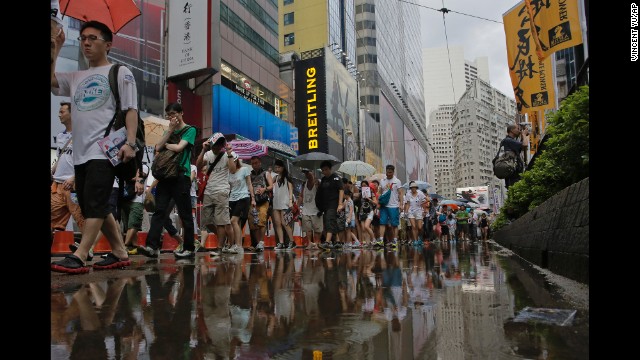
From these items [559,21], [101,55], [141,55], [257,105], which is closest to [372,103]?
[257,105]

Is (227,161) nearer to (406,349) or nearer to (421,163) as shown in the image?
(406,349)

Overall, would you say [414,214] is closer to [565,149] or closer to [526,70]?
[526,70]

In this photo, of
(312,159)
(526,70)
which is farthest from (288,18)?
(526,70)

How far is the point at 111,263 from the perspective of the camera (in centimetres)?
414

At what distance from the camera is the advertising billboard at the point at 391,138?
209ft

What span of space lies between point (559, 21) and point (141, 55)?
17.6 meters

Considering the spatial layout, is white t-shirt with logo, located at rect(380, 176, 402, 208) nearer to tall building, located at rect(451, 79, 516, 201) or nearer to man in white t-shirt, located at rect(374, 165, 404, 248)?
man in white t-shirt, located at rect(374, 165, 404, 248)

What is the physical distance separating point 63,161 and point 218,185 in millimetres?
2052

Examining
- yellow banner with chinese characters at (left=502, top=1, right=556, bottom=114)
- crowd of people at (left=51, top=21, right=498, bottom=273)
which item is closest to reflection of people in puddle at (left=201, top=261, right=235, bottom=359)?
crowd of people at (left=51, top=21, right=498, bottom=273)

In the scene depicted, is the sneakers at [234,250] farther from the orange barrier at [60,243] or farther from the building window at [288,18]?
the building window at [288,18]

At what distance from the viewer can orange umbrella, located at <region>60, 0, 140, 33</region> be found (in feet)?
20.3

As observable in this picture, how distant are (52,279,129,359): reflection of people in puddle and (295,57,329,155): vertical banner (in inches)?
1231
